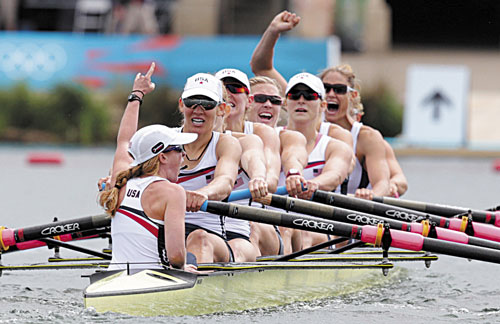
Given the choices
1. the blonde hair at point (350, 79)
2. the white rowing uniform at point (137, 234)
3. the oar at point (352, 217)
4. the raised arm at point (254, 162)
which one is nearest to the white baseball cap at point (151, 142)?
the white rowing uniform at point (137, 234)

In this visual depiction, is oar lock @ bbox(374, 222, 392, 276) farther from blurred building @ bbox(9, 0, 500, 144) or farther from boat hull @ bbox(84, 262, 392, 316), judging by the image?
blurred building @ bbox(9, 0, 500, 144)

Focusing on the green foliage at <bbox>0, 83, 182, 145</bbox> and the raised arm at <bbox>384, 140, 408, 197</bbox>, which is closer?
the raised arm at <bbox>384, 140, 408, 197</bbox>

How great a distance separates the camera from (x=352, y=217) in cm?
712

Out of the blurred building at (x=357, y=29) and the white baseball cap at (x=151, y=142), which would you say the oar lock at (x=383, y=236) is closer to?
the white baseball cap at (x=151, y=142)

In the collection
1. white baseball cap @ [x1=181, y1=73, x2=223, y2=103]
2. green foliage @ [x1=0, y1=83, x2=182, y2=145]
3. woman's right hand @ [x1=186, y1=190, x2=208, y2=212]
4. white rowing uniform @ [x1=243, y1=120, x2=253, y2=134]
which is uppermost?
green foliage @ [x1=0, y1=83, x2=182, y2=145]

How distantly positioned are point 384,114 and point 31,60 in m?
7.44

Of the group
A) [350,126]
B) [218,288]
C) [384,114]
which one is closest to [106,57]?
[384,114]

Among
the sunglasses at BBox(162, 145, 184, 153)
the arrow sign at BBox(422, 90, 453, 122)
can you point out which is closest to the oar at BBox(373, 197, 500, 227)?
the sunglasses at BBox(162, 145, 184, 153)

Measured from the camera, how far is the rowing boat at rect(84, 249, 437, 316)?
5641mm

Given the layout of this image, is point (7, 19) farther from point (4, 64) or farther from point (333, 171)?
point (333, 171)

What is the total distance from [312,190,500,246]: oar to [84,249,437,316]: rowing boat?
12.8 inches

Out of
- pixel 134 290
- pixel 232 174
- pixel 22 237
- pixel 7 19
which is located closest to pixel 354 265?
pixel 232 174

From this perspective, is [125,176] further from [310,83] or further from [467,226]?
[467,226]

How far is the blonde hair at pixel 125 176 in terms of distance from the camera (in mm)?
5688
